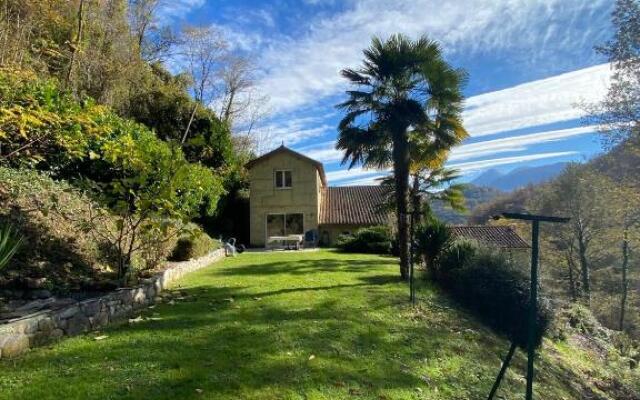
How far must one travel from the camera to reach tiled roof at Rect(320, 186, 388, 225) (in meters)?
30.0

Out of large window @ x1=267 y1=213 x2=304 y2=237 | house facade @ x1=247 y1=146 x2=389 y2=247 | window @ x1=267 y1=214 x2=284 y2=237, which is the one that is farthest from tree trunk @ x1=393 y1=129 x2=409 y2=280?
window @ x1=267 y1=214 x2=284 y2=237

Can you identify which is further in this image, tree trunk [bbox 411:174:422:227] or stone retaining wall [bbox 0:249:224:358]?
tree trunk [bbox 411:174:422:227]

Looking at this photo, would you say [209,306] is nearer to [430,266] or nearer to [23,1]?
[430,266]

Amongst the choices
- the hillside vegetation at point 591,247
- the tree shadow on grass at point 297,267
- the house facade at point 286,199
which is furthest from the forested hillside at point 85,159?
the hillside vegetation at point 591,247

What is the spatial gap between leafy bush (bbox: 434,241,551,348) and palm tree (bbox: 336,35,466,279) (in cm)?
148

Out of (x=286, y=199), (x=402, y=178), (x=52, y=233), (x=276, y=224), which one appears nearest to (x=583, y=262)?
(x=286, y=199)

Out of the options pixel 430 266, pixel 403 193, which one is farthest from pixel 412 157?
pixel 430 266

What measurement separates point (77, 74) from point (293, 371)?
55.6 ft

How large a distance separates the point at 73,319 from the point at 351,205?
1059 inches

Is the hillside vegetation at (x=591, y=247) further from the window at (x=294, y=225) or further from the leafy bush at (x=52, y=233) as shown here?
the leafy bush at (x=52, y=233)

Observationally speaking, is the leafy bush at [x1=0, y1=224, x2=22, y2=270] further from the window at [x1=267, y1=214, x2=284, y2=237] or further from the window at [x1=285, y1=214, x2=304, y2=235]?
the window at [x1=285, y1=214, x2=304, y2=235]

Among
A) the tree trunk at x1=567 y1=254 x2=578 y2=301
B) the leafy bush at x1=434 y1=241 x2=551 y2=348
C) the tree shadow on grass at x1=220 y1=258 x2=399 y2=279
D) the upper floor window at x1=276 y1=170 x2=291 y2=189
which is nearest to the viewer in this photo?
the leafy bush at x1=434 y1=241 x2=551 y2=348

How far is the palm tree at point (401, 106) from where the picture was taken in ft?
42.1

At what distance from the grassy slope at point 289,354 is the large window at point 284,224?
18.4 m
